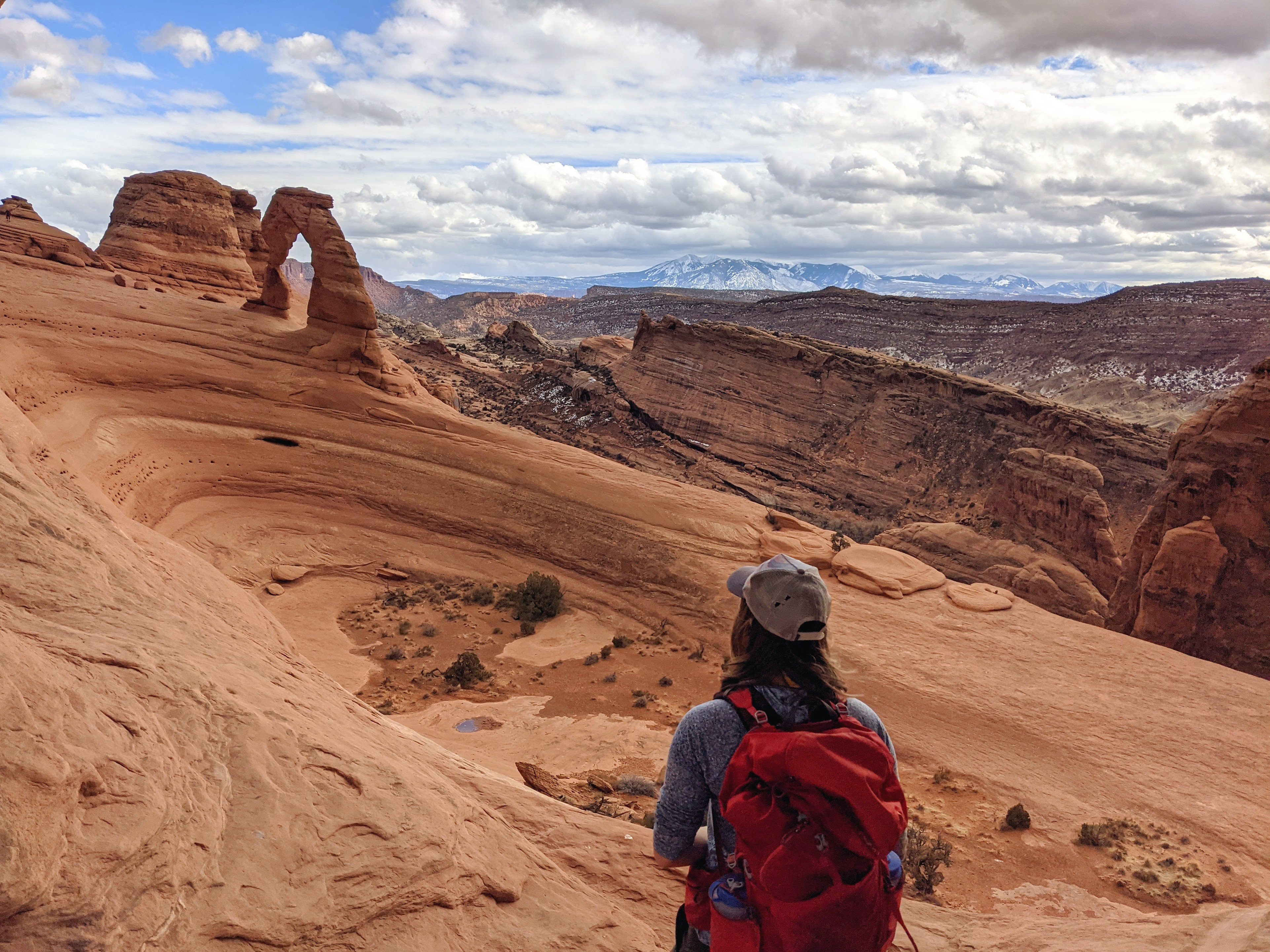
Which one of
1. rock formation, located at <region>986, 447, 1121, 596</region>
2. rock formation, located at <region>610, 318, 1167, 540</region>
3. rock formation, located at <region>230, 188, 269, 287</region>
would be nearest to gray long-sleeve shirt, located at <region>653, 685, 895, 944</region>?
rock formation, located at <region>986, 447, 1121, 596</region>

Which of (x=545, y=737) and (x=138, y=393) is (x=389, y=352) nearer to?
(x=138, y=393)

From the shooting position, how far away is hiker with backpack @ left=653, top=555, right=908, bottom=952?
6.84 ft

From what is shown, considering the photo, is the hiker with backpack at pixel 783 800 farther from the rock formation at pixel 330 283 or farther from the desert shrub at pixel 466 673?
the rock formation at pixel 330 283

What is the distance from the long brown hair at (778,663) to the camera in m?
2.44

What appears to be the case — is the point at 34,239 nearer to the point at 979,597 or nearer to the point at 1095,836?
the point at 979,597

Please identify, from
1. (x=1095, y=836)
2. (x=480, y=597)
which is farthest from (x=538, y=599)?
(x=1095, y=836)

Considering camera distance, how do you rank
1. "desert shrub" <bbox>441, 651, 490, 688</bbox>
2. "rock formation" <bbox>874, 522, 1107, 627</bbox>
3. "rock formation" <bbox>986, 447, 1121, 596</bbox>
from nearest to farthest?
"desert shrub" <bbox>441, 651, 490, 688</bbox> → "rock formation" <bbox>874, 522, 1107, 627</bbox> → "rock formation" <bbox>986, 447, 1121, 596</bbox>

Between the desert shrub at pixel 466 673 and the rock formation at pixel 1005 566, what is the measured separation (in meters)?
16.0

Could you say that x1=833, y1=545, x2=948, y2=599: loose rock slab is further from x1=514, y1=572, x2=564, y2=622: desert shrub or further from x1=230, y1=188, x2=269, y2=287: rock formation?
x1=230, y1=188, x2=269, y2=287: rock formation

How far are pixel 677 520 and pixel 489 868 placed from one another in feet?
42.3

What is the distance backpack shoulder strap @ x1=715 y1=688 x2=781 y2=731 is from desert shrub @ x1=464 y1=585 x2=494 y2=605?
14.1 metres

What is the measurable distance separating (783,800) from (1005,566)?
24.1 m

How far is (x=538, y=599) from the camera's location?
15.7m

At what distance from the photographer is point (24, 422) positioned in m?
8.84
